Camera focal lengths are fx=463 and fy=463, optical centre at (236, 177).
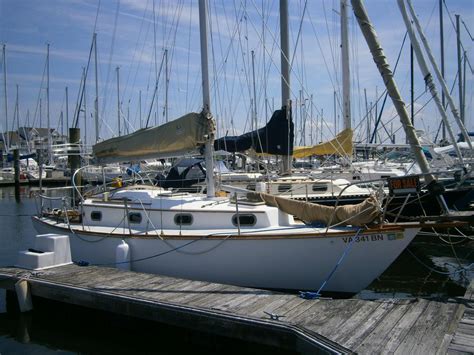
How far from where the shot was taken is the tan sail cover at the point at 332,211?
884 cm

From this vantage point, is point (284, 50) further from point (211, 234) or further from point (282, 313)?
point (282, 313)

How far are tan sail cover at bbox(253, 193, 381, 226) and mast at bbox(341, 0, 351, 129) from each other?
9.83m

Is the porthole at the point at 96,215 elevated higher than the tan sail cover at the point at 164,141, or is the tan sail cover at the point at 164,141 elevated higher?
the tan sail cover at the point at 164,141

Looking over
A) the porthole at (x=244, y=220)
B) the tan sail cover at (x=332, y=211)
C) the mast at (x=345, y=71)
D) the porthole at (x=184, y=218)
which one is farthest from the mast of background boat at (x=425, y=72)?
the mast at (x=345, y=71)

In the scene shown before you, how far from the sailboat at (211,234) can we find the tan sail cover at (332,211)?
0.03 meters

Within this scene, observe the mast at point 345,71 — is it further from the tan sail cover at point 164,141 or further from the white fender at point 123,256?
the white fender at point 123,256

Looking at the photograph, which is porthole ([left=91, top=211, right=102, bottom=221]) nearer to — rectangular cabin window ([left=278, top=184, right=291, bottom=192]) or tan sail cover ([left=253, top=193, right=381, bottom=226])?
tan sail cover ([left=253, top=193, right=381, bottom=226])

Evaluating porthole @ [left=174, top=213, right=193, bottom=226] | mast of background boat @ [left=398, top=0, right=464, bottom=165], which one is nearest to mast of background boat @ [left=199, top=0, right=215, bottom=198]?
porthole @ [left=174, top=213, right=193, bottom=226]

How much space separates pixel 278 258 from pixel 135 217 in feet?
12.5

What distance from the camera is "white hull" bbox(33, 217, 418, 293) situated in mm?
8820

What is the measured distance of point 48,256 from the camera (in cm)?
1037

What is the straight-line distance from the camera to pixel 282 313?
728cm

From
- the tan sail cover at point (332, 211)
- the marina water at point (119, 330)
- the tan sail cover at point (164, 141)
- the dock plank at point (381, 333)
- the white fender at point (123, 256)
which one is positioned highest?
the tan sail cover at point (164, 141)

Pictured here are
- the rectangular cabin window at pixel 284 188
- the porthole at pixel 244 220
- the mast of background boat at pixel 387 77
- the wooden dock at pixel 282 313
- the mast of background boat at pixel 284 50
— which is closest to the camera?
the wooden dock at pixel 282 313
